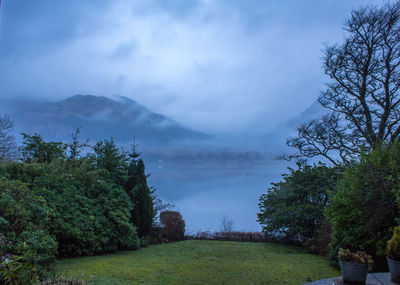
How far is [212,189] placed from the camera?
1240 inches

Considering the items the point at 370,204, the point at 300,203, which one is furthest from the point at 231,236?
the point at 370,204

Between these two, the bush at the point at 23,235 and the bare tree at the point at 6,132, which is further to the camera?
the bare tree at the point at 6,132

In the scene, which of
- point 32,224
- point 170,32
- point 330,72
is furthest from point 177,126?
point 32,224

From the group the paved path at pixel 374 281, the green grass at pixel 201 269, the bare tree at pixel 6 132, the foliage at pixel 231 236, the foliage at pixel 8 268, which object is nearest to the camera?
the foliage at pixel 8 268

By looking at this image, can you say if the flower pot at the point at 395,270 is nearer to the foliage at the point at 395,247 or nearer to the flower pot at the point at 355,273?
the foliage at the point at 395,247

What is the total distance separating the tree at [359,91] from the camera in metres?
9.88

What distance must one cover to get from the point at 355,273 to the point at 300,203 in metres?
6.62

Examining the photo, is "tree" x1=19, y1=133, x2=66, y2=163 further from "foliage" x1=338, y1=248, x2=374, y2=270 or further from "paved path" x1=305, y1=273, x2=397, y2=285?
"foliage" x1=338, y1=248, x2=374, y2=270

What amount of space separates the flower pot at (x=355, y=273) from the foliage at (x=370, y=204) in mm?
1197

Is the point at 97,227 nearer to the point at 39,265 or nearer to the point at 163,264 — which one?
the point at 163,264

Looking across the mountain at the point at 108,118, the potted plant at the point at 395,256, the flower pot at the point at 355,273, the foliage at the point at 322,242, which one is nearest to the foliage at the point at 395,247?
the potted plant at the point at 395,256

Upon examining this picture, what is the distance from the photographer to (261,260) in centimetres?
696

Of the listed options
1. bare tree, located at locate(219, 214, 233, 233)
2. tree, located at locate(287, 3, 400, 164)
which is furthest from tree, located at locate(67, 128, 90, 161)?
tree, located at locate(287, 3, 400, 164)

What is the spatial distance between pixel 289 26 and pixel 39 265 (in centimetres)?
1923
